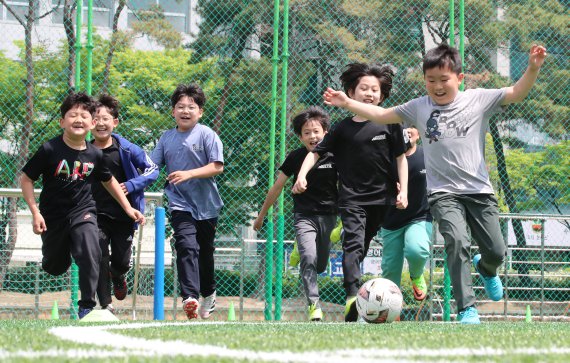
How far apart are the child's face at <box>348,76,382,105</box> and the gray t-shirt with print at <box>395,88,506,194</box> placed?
0.93 metres

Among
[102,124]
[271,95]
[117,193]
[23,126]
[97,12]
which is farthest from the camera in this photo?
[97,12]

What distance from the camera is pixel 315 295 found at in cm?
600

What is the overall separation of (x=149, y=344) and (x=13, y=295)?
7.17 meters

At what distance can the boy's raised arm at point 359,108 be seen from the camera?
476 cm

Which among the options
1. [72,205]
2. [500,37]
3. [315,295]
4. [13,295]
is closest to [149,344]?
[72,205]

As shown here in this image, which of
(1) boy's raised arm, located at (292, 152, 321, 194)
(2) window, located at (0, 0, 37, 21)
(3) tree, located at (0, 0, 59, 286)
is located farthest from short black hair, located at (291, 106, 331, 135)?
(2) window, located at (0, 0, 37, 21)

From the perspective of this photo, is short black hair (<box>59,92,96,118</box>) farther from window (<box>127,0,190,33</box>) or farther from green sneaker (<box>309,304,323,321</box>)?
window (<box>127,0,190,33</box>)

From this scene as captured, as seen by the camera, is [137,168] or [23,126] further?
[23,126]

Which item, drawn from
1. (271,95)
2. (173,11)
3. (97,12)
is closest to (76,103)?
(271,95)

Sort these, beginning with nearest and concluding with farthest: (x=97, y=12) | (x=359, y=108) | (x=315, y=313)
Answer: (x=359, y=108) → (x=315, y=313) → (x=97, y=12)

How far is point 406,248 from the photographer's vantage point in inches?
247

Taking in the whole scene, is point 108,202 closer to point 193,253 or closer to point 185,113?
point 193,253

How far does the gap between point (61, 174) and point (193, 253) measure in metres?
1.19

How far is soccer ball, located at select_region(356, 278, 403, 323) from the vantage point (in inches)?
180
